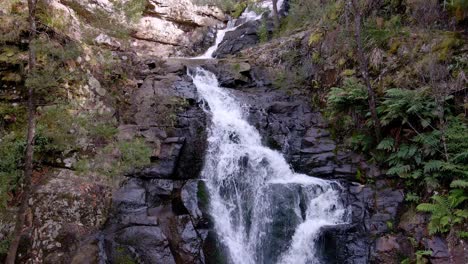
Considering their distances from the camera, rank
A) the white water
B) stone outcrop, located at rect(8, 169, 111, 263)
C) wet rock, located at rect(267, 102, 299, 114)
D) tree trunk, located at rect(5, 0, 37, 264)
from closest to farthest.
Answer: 1. tree trunk, located at rect(5, 0, 37, 264)
2. stone outcrop, located at rect(8, 169, 111, 263)
3. wet rock, located at rect(267, 102, 299, 114)
4. the white water

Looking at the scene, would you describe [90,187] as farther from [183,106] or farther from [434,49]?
[434,49]

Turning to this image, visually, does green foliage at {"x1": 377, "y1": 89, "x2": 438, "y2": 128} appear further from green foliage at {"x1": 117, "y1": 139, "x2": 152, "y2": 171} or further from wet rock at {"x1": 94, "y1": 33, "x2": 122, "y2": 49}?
wet rock at {"x1": 94, "y1": 33, "x2": 122, "y2": 49}

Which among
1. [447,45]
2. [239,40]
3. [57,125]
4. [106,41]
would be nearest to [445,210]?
[447,45]

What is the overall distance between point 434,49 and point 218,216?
750 cm

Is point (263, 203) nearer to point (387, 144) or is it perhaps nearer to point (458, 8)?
point (387, 144)

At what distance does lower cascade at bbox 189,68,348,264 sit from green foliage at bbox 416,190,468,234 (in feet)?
7.06

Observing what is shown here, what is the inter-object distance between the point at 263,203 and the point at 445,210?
4329 millimetres

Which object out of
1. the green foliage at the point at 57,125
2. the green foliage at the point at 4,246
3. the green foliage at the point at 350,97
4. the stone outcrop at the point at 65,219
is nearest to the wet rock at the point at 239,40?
the green foliage at the point at 350,97

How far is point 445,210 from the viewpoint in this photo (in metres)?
7.47

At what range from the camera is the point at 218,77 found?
1420cm

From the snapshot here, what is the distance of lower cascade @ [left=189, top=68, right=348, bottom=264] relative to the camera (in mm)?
8508

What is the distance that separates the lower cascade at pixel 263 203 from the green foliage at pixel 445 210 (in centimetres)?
215

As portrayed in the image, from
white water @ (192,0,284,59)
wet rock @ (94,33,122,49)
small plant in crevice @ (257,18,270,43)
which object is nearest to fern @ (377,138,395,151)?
small plant in crevice @ (257,18,270,43)

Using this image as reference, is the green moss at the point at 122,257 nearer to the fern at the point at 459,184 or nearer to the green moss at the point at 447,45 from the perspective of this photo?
the fern at the point at 459,184
